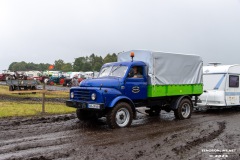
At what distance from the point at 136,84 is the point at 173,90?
2021 millimetres

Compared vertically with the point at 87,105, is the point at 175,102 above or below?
below

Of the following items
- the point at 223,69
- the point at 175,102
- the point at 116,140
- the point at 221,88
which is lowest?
the point at 116,140

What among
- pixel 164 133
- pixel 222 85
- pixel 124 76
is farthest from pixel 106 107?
pixel 222 85

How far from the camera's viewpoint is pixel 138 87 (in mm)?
10430

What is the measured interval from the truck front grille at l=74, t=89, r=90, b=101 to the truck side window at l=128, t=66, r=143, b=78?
173 centimetres

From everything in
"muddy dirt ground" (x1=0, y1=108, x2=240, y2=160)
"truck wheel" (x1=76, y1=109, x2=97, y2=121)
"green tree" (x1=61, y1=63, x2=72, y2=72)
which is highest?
"green tree" (x1=61, y1=63, x2=72, y2=72)

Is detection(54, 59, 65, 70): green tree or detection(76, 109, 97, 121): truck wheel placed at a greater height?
detection(54, 59, 65, 70): green tree

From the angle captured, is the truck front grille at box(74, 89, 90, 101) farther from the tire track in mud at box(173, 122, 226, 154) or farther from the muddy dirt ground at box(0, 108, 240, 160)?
the tire track in mud at box(173, 122, 226, 154)

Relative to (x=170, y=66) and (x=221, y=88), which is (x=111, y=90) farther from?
(x=221, y=88)

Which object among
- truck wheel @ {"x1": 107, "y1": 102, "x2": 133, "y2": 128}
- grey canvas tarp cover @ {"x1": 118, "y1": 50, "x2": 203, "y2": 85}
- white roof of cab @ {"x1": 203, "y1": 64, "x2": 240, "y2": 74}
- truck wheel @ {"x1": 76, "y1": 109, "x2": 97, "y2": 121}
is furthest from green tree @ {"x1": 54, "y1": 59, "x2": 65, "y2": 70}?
truck wheel @ {"x1": 107, "y1": 102, "x2": 133, "y2": 128}

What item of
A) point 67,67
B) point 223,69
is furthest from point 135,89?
point 67,67

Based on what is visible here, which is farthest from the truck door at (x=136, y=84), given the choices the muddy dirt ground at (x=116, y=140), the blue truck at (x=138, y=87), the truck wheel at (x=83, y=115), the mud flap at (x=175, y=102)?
the truck wheel at (x=83, y=115)

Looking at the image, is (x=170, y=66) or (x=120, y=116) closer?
(x=120, y=116)

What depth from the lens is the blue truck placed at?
9.51 m
